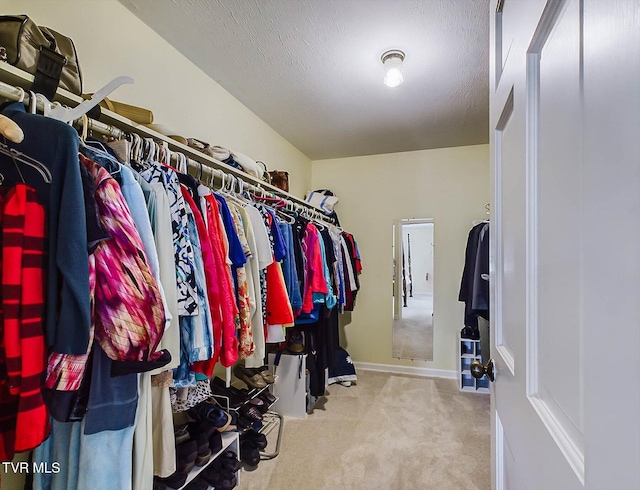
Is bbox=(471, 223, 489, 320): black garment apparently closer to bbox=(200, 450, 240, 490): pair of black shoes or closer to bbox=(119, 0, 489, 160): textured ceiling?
bbox=(119, 0, 489, 160): textured ceiling

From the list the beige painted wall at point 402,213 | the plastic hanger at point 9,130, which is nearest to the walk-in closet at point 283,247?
the plastic hanger at point 9,130

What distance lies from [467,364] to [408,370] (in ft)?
2.25

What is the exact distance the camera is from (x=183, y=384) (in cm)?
113

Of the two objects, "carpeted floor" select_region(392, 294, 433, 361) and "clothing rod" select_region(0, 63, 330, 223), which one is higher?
"clothing rod" select_region(0, 63, 330, 223)

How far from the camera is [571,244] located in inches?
15.4

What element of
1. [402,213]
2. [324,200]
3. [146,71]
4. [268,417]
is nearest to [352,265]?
[324,200]

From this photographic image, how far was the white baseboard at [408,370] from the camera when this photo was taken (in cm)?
335

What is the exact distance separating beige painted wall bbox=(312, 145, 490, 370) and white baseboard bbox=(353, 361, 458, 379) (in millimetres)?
43

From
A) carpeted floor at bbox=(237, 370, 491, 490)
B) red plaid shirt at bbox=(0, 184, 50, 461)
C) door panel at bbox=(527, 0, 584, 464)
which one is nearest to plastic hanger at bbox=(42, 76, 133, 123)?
red plaid shirt at bbox=(0, 184, 50, 461)

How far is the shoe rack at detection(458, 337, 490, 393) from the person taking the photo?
2939 mm

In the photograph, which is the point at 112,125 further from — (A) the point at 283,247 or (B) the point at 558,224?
(B) the point at 558,224

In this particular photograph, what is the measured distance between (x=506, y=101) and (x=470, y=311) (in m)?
2.26

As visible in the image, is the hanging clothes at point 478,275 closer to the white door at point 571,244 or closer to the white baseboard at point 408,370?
the white baseboard at point 408,370

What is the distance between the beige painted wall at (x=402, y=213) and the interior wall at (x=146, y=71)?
145 cm
